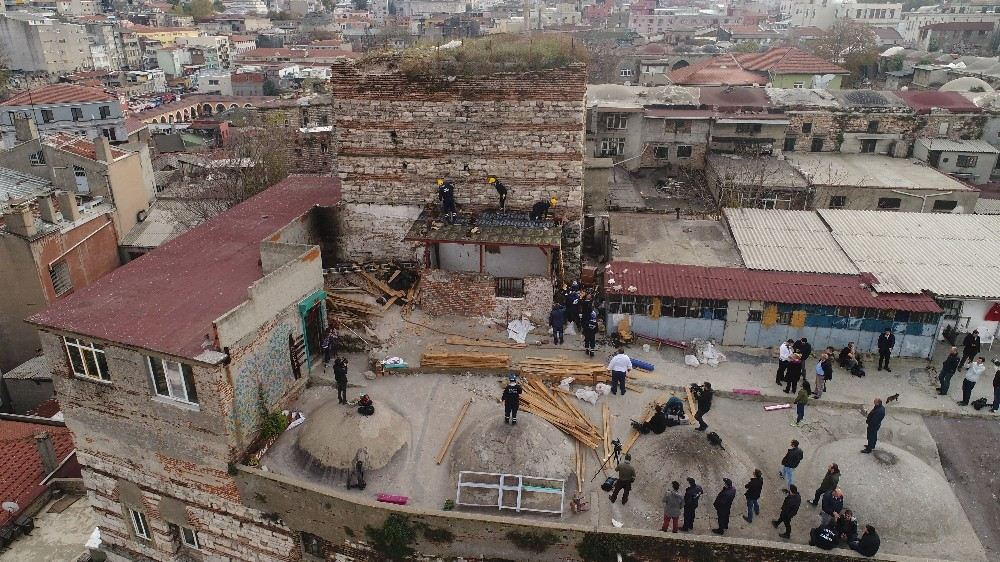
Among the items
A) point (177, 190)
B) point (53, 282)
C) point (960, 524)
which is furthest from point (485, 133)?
point (177, 190)

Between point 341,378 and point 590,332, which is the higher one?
point 341,378

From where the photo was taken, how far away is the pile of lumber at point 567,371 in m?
15.6

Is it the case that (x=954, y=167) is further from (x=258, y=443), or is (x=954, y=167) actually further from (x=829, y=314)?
(x=258, y=443)

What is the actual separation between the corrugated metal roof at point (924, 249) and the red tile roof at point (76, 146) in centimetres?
2956

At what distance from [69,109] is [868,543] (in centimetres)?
5712

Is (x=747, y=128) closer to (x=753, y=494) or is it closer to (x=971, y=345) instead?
(x=971, y=345)

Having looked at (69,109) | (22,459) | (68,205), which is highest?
(69,109)

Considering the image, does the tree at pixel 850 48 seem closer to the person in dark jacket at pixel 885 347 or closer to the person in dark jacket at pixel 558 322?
the person in dark jacket at pixel 885 347

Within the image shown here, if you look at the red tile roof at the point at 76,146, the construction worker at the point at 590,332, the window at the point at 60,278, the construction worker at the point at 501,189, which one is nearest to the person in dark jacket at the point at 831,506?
the construction worker at the point at 590,332

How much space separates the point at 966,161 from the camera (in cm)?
3522

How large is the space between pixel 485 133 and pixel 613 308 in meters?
6.06

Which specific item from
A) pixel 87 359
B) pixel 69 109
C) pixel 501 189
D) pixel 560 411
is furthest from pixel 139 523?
pixel 69 109

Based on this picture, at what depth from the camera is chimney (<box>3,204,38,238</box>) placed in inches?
930

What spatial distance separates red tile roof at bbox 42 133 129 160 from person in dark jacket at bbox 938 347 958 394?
31516 mm
